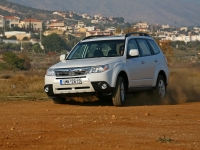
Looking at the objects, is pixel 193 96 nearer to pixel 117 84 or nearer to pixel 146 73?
pixel 146 73

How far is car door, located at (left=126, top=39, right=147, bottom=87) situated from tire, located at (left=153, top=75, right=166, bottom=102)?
0.74 m

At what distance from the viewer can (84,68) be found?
12.9 m

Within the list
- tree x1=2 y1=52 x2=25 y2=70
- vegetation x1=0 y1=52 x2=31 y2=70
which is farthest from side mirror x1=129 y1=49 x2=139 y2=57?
tree x1=2 y1=52 x2=25 y2=70

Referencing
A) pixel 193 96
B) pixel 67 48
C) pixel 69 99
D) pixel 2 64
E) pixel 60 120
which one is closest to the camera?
pixel 60 120

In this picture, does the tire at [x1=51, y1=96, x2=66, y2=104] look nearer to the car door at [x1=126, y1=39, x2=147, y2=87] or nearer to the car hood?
the car hood

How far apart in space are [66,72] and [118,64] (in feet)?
3.73

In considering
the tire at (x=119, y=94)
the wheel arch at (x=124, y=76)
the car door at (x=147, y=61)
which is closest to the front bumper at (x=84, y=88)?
the tire at (x=119, y=94)

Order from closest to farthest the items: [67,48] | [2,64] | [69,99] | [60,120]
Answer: [60,120], [69,99], [2,64], [67,48]

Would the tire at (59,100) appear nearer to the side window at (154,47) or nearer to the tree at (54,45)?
the side window at (154,47)

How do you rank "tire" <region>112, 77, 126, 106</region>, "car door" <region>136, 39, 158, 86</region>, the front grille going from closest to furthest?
the front grille → "tire" <region>112, 77, 126, 106</region> → "car door" <region>136, 39, 158, 86</region>

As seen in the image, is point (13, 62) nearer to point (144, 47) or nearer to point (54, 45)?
point (54, 45)

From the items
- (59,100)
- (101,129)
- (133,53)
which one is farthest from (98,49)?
(101,129)

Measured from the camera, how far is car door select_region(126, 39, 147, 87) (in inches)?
547

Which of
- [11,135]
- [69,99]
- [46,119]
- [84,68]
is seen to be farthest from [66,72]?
[11,135]
